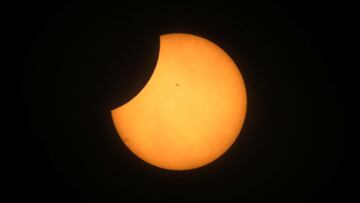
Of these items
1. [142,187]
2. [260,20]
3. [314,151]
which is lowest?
[142,187]

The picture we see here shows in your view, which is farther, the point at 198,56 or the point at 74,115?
the point at 74,115

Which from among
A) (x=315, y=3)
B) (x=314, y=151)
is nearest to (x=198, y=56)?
(x=315, y=3)

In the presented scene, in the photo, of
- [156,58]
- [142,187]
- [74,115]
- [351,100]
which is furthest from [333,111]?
[74,115]

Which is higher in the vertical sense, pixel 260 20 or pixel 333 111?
pixel 260 20

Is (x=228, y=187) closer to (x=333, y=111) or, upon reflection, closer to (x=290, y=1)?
(x=333, y=111)

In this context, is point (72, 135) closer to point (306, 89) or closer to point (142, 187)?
point (142, 187)

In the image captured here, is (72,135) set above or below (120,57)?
below
